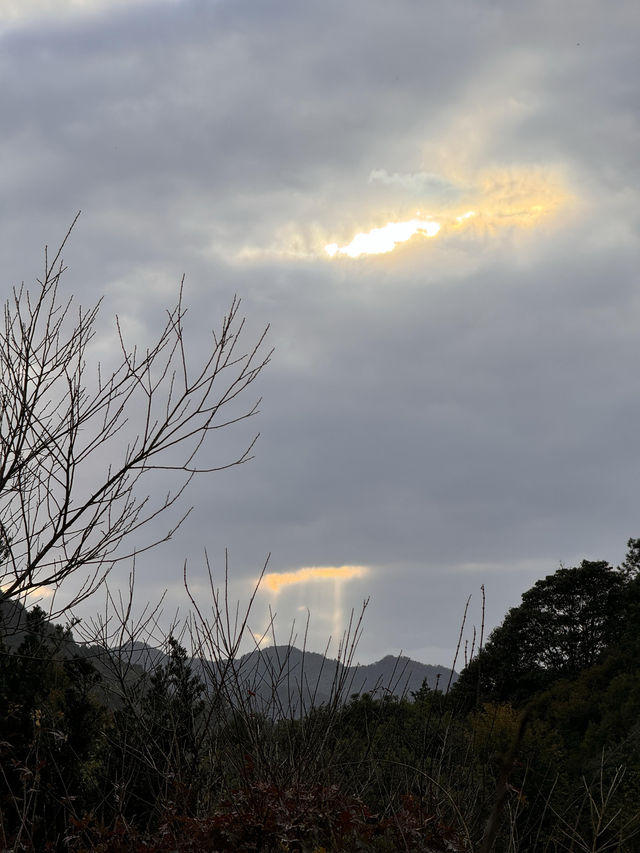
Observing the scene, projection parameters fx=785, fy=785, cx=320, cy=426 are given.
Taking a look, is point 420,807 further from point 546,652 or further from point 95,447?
point 546,652

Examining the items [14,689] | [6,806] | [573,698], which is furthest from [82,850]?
[573,698]

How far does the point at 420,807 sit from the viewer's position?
5.94 m

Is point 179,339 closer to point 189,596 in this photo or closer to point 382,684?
point 189,596

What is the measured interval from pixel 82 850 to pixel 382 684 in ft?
10.4

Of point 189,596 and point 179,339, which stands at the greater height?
point 179,339

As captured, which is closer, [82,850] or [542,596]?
[82,850]

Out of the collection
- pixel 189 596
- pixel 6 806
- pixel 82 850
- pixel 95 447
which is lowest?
pixel 6 806

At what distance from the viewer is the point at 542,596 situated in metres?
45.8

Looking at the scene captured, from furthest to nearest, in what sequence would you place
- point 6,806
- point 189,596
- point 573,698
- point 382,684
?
point 573,698 → point 6,806 → point 382,684 → point 189,596

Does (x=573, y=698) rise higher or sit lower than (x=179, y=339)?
lower

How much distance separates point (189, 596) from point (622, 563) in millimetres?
43691

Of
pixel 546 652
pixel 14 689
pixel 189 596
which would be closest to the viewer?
pixel 189 596

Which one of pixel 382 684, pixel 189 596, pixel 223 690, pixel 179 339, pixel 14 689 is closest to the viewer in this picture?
pixel 179 339

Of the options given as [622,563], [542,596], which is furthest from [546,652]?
[622,563]
